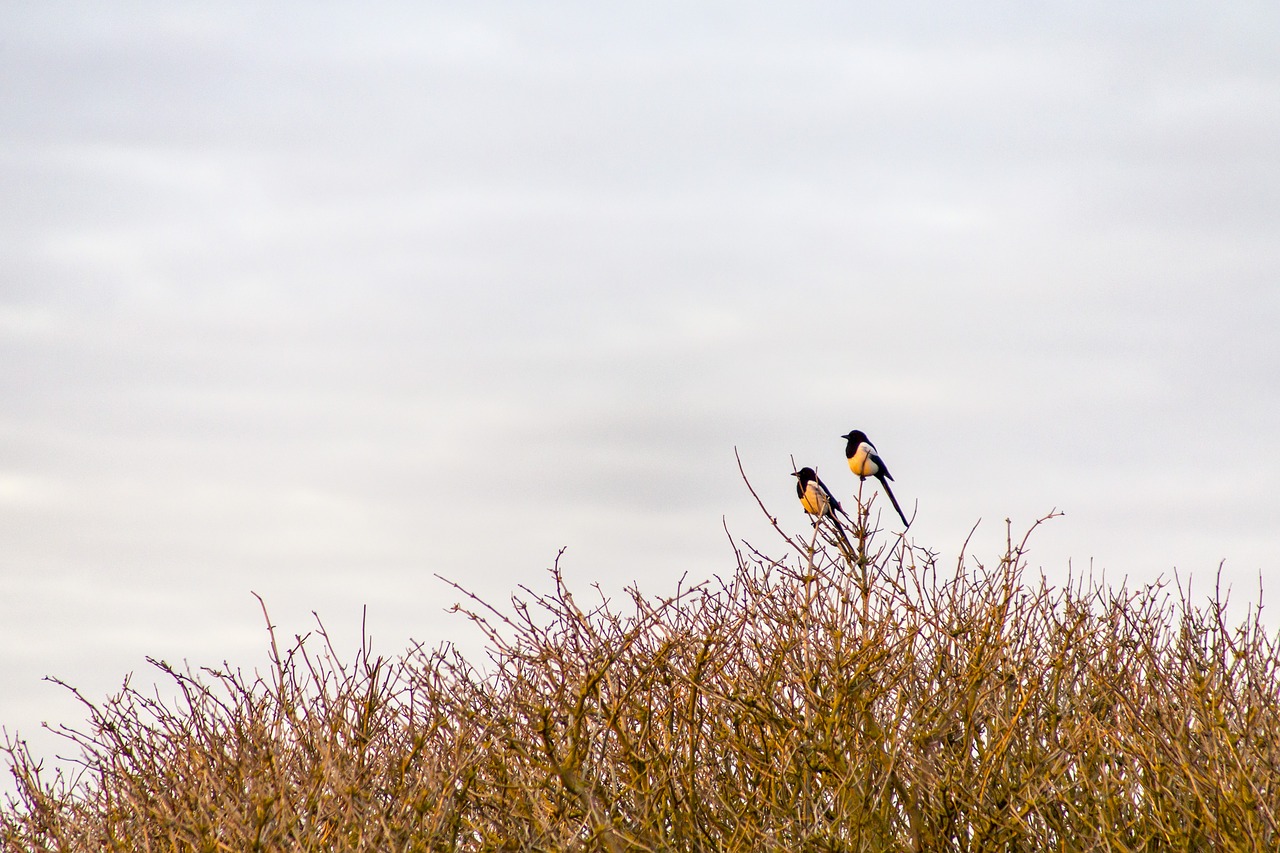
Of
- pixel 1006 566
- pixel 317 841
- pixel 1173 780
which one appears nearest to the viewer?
pixel 317 841

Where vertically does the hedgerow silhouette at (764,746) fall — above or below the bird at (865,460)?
below

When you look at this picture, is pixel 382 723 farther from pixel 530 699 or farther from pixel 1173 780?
pixel 1173 780

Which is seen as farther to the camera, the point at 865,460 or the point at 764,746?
the point at 865,460

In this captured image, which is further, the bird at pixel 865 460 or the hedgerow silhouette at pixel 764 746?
the bird at pixel 865 460

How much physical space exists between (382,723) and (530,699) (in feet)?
4.21

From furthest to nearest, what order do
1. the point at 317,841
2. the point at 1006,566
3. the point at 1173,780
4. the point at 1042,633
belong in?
the point at 1042,633
the point at 1006,566
the point at 1173,780
the point at 317,841

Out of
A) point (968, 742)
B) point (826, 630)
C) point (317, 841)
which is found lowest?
point (317, 841)

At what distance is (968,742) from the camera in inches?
443

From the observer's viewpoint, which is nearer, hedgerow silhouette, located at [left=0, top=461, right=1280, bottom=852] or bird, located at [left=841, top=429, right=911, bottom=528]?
hedgerow silhouette, located at [left=0, top=461, right=1280, bottom=852]

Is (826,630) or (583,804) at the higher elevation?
(826,630)

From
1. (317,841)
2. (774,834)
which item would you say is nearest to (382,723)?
(317,841)

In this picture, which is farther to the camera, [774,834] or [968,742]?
[968,742]

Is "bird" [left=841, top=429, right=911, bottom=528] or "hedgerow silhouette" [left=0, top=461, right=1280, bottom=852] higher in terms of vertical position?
"bird" [left=841, top=429, right=911, bottom=528]

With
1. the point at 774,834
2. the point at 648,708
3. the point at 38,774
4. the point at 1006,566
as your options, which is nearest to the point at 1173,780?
the point at 1006,566
